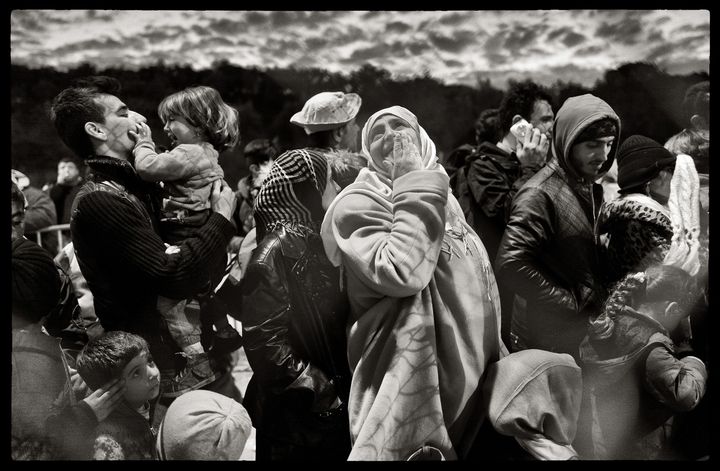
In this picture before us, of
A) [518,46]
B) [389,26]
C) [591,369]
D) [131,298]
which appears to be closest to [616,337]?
[591,369]

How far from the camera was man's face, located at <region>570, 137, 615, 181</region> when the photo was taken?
418 centimetres

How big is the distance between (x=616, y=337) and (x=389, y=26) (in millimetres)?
1708

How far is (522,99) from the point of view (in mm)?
4430

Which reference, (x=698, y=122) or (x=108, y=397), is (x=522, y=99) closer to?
(x=698, y=122)

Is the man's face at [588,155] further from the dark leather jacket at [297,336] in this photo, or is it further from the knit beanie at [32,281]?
the knit beanie at [32,281]

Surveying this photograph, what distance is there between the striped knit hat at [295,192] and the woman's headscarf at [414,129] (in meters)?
0.21

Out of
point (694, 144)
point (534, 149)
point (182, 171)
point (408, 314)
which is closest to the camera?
point (408, 314)

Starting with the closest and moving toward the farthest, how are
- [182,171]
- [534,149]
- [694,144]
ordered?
[182,171] < [534,149] < [694,144]

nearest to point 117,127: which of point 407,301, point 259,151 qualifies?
point 259,151

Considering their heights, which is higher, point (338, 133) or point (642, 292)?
point (338, 133)

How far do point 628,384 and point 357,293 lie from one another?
1.37 metres

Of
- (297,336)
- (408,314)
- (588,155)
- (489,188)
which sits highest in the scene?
(588,155)

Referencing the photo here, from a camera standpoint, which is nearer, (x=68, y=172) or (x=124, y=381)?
(x=124, y=381)

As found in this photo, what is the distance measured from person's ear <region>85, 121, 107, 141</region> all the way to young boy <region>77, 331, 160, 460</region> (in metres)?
0.81
